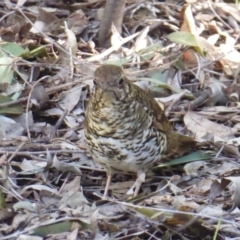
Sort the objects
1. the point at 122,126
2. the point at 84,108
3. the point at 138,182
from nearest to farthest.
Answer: the point at 122,126, the point at 138,182, the point at 84,108

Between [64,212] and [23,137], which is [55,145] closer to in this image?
[23,137]

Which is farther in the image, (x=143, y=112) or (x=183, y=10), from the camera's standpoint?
(x=183, y=10)

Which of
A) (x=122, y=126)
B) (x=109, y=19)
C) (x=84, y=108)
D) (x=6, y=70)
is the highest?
(x=122, y=126)

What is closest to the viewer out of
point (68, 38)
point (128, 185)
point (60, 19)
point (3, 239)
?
point (3, 239)

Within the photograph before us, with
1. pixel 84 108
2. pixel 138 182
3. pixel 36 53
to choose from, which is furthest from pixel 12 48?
pixel 138 182

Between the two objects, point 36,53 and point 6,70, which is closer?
point 6,70

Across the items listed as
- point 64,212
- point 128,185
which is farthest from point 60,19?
point 64,212

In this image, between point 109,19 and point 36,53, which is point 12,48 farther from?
point 109,19
